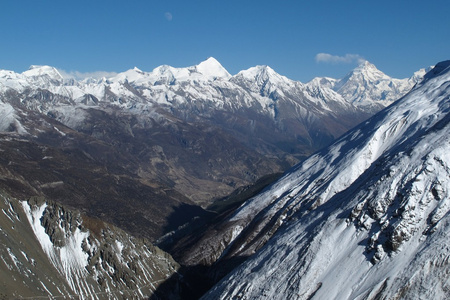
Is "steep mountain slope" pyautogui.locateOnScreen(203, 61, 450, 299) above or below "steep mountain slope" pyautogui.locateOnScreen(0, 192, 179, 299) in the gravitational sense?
below

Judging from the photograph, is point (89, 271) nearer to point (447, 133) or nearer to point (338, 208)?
point (338, 208)

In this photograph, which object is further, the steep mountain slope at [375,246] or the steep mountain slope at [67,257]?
the steep mountain slope at [67,257]

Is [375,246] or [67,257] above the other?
[67,257]

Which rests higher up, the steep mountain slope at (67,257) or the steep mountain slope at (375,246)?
the steep mountain slope at (67,257)

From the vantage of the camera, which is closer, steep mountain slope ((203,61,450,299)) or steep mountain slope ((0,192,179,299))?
steep mountain slope ((203,61,450,299))

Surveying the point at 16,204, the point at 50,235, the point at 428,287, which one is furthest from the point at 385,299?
the point at 16,204

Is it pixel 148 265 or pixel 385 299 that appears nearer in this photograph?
pixel 385 299

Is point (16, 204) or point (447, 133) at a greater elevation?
point (16, 204)

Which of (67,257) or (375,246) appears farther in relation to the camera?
(67,257)
